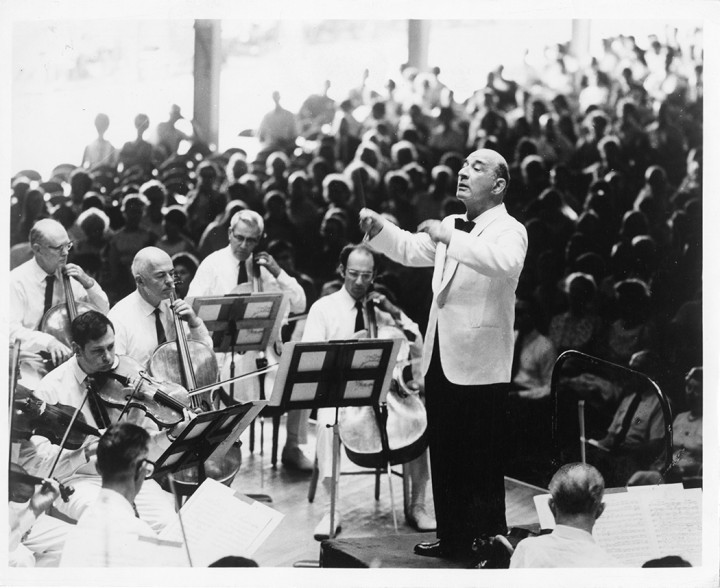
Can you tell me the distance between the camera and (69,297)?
18.5ft

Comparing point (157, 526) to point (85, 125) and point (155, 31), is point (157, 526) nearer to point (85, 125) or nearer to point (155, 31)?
point (85, 125)

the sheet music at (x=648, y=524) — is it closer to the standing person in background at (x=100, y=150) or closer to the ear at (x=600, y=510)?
the ear at (x=600, y=510)

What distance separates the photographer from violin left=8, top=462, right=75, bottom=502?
18.3ft

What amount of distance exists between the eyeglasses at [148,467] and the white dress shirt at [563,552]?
5.89 ft

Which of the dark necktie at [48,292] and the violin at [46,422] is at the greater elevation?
the dark necktie at [48,292]

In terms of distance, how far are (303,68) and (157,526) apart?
2.39 meters

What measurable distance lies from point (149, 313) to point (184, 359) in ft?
1.06

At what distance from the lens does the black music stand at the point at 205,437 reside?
5.11 m

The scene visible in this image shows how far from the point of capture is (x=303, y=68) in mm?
5668

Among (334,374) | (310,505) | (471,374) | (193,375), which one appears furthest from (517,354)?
(193,375)

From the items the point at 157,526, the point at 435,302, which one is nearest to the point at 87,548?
the point at 157,526

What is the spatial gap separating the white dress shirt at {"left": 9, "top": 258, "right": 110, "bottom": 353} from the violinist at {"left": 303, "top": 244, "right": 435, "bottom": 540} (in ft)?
3.68

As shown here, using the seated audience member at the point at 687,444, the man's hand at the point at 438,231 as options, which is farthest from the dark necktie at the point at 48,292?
the seated audience member at the point at 687,444

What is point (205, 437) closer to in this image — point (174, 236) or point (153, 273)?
point (153, 273)
